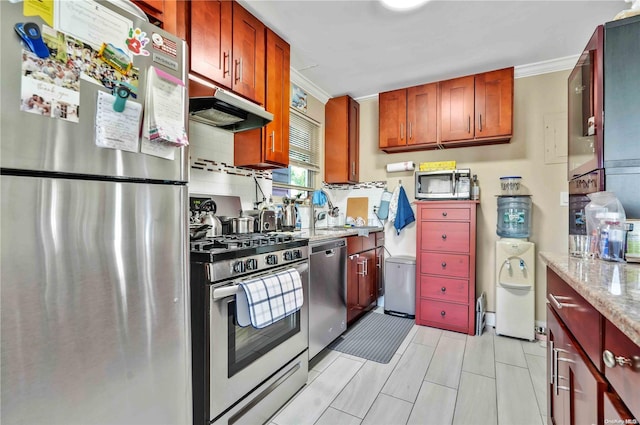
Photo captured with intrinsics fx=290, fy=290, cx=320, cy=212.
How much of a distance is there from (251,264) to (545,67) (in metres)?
3.41

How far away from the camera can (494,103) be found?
9.50 ft

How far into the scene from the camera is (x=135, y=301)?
1.00m

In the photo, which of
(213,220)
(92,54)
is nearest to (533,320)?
(213,220)

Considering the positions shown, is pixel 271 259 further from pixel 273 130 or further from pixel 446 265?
pixel 446 265

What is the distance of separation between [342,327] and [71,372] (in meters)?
2.05

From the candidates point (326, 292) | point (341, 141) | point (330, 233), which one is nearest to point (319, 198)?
point (341, 141)

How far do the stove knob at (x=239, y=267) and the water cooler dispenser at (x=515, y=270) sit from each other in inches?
97.6

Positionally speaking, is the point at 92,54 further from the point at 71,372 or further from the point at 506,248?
the point at 506,248

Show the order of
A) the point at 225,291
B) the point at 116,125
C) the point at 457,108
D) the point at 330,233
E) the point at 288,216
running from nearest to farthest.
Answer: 1. the point at 116,125
2. the point at 225,291
3. the point at 330,233
4. the point at 288,216
5. the point at 457,108

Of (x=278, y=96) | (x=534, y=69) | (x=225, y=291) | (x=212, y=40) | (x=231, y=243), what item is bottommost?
(x=225, y=291)

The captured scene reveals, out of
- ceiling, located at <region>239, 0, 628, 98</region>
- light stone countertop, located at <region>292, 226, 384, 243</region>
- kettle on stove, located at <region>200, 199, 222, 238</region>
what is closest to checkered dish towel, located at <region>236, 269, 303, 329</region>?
light stone countertop, located at <region>292, 226, 384, 243</region>

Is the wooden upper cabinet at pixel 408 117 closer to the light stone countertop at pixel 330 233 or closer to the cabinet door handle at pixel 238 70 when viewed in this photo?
the light stone countertop at pixel 330 233

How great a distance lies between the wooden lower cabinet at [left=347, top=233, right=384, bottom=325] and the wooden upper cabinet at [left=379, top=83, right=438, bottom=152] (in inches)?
44.9

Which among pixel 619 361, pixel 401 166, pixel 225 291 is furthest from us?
pixel 401 166
